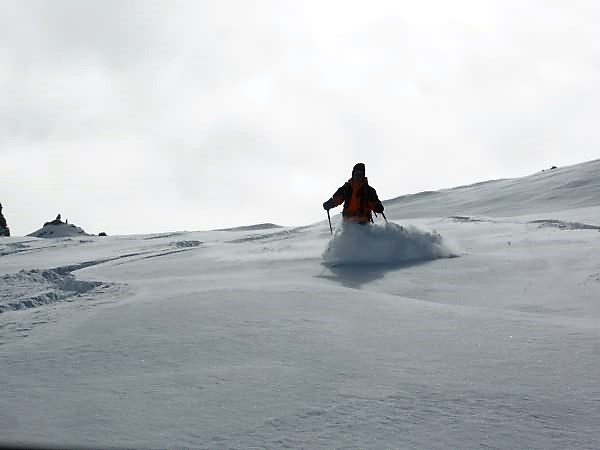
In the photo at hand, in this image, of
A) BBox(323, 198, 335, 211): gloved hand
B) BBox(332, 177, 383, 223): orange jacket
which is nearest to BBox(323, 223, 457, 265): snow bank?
BBox(332, 177, 383, 223): orange jacket

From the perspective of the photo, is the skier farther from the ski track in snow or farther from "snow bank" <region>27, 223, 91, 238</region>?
the ski track in snow

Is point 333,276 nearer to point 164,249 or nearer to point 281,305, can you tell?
point 281,305

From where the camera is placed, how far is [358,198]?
7.09m

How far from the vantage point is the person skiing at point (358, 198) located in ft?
23.1

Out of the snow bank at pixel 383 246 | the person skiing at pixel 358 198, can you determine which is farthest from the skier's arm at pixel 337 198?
the snow bank at pixel 383 246

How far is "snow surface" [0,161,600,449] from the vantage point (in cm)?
191

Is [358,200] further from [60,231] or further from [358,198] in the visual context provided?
[60,231]

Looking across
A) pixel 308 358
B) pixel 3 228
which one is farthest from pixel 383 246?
pixel 3 228

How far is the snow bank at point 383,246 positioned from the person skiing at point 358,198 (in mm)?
425

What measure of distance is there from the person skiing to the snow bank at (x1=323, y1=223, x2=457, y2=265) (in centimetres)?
43

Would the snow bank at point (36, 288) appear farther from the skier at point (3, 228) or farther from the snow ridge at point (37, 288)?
the skier at point (3, 228)

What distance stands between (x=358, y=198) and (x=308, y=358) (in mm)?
4647

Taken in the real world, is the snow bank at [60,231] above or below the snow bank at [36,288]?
above

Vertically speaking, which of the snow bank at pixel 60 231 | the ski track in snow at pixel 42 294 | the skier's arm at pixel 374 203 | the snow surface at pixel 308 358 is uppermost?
the snow bank at pixel 60 231
